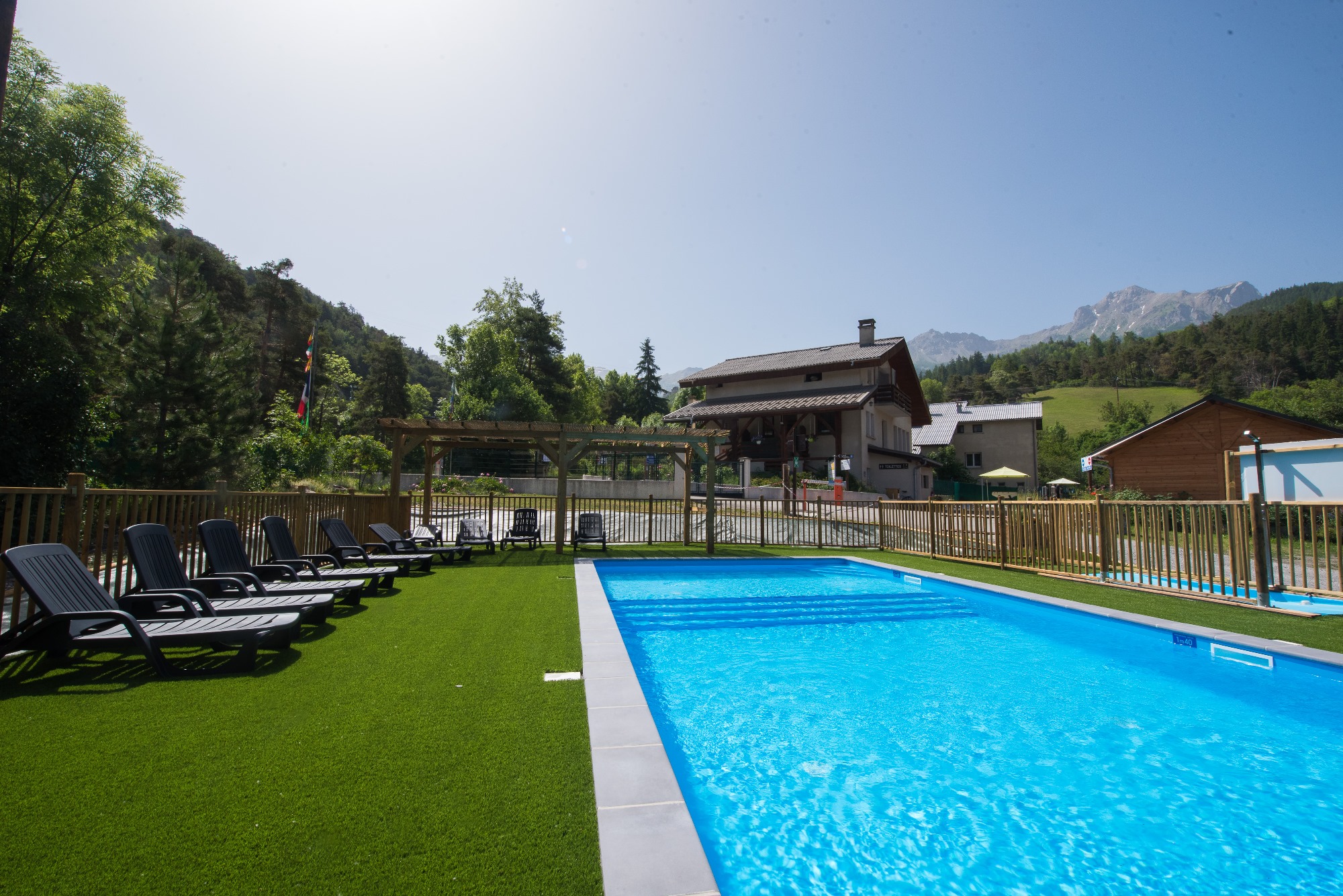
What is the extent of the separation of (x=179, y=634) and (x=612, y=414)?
223 ft

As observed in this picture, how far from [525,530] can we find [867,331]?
26470mm

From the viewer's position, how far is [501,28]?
323 inches

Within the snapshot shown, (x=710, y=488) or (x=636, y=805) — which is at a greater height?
(x=710, y=488)

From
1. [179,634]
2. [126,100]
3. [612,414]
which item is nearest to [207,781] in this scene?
[179,634]

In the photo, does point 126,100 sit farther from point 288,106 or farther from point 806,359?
point 806,359

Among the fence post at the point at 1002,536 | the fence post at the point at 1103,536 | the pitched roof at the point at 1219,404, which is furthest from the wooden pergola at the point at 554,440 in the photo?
the pitched roof at the point at 1219,404

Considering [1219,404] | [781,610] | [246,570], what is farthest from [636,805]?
[1219,404]

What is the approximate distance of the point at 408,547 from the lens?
36.3ft

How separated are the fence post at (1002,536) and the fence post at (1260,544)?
4.37 m

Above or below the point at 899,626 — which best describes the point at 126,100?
above

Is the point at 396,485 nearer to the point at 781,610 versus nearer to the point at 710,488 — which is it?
the point at 710,488

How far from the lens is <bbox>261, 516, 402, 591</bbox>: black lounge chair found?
23.9 ft

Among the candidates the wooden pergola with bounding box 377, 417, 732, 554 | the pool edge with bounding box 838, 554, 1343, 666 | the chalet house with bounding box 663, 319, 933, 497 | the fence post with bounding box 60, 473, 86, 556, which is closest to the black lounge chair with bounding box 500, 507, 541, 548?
the wooden pergola with bounding box 377, 417, 732, 554

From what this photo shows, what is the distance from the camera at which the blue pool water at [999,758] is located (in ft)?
10.4
